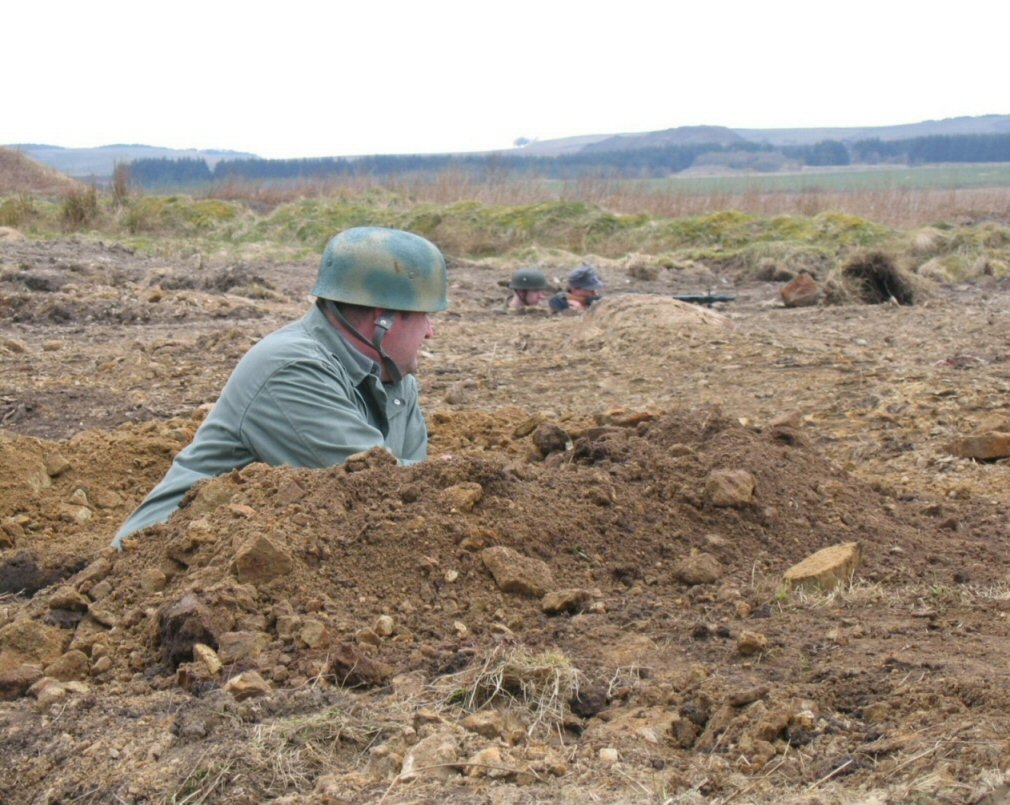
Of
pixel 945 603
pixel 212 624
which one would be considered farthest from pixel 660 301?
pixel 212 624

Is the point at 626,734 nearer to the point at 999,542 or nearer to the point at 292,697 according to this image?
the point at 292,697

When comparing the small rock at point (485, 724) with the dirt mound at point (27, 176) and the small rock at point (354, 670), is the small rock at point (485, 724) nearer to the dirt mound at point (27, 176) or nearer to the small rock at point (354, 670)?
the small rock at point (354, 670)

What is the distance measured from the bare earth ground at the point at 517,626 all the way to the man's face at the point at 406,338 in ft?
1.90

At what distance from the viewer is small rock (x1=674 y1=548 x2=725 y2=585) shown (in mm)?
3754

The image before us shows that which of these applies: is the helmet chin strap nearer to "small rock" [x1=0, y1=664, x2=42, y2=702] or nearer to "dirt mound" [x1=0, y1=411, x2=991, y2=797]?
"dirt mound" [x1=0, y1=411, x2=991, y2=797]

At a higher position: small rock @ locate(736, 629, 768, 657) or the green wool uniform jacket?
the green wool uniform jacket

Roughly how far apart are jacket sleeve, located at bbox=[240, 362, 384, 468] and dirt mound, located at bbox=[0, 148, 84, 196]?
3273cm

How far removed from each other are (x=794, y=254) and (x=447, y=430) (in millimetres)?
12691

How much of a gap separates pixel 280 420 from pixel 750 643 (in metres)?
1.72

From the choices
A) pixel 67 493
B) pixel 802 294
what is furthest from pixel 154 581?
pixel 802 294

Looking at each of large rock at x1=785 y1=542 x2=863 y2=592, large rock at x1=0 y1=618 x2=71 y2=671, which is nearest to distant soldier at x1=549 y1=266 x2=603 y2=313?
large rock at x1=785 y1=542 x2=863 y2=592

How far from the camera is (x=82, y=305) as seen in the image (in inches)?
462

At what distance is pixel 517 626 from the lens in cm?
330

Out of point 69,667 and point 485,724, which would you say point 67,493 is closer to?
point 69,667
